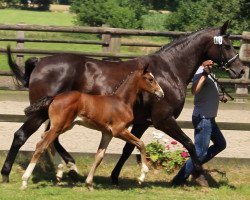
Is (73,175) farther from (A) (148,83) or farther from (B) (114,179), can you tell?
(A) (148,83)

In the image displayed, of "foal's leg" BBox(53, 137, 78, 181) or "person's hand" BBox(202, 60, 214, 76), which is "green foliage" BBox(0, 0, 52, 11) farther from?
"person's hand" BBox(202, 60, 214, 76)

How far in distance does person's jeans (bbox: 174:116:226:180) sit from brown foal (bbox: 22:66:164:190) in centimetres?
67

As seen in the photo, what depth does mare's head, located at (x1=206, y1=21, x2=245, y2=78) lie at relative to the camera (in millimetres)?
7363

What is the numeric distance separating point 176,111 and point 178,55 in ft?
2.34

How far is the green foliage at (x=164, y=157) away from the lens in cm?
783

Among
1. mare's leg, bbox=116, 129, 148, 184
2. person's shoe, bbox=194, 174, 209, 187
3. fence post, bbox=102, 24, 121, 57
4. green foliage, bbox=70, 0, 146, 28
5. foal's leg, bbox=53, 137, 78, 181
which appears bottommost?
green foliage, bbox=70, 0, 146, 28

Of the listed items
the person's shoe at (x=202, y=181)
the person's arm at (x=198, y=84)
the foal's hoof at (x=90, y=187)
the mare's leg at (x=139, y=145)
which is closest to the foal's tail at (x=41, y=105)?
the mare's leg at (x=139, y=145)

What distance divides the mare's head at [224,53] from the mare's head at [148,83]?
36.4 inches

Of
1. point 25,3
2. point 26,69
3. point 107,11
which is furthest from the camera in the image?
point 25,3

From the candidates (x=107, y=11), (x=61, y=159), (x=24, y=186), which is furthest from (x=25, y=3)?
(x=24, y=186)

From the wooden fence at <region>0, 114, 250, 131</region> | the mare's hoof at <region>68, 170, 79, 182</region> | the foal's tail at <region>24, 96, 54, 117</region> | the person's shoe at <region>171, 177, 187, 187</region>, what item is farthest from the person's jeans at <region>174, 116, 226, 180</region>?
the foal's tail at <region>24, 96, 54, 117</region>

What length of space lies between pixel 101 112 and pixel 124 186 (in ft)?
3.52

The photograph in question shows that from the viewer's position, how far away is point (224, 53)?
7383 millimetres

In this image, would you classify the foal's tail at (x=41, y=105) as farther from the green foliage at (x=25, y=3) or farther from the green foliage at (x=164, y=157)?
the green foliage at (x=25, y=3)
